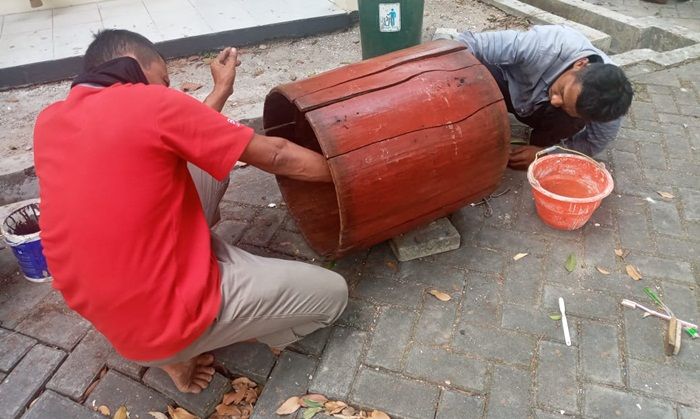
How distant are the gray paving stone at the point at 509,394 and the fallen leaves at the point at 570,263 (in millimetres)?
734

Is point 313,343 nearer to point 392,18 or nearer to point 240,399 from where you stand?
point 240,399

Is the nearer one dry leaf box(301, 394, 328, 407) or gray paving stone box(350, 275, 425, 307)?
dry leaf box(301, 394, 328, 407)

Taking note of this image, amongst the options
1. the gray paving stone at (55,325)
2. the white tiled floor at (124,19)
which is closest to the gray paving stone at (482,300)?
the gray paving stone at (55,325)

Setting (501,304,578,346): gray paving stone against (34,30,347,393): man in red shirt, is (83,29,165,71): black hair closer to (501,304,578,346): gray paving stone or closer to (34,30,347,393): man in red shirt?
(34,30,347,393): man in red shirt

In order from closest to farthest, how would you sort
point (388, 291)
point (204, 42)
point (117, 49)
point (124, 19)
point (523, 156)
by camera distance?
point (117, 49) → point (388, 291) → point (523, 156) → point (204, 42) → point (124, 19)

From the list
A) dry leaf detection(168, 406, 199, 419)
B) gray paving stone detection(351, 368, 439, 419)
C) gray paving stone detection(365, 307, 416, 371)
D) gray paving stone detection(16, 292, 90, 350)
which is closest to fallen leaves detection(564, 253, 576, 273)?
gray paving stone detection(365, 307, 416, 371)

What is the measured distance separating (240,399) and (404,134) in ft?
4.65

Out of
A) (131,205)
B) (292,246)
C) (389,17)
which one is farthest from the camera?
(389,17)

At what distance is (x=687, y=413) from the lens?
1995 mm

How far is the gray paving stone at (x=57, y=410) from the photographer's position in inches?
86.4

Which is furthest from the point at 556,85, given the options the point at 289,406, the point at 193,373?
the point at 193,373

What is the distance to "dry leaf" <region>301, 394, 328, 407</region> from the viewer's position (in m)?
2.12

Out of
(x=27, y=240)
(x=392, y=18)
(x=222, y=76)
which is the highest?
(x=222, y=76)

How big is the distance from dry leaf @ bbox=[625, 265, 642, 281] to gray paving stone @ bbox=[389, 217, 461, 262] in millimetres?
890
